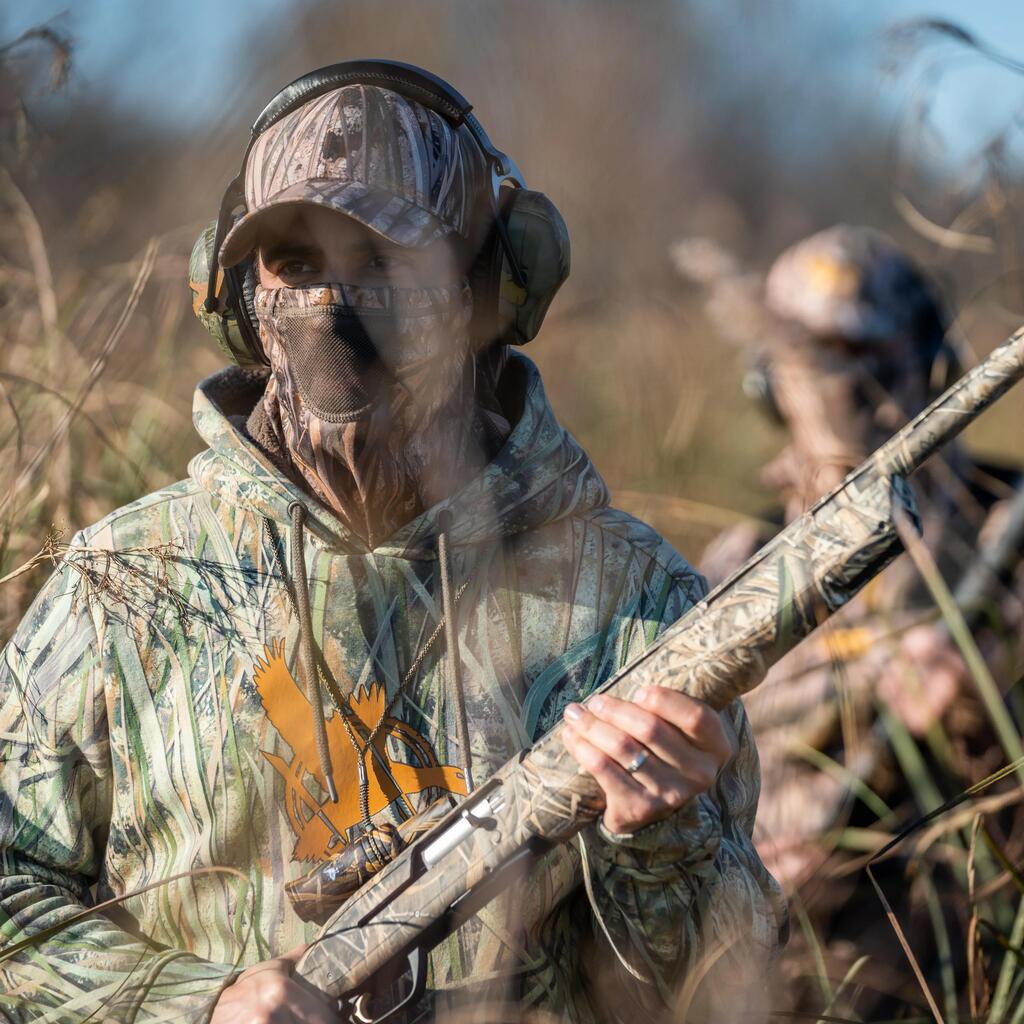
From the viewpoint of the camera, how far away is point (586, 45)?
365 cm

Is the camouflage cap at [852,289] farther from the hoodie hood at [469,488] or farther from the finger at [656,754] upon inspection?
the finger at [656,754]

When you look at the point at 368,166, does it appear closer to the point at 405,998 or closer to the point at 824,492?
the point at 405,998

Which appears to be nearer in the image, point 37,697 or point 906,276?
point 37,697

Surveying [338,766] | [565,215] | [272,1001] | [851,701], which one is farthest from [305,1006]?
[565,215]

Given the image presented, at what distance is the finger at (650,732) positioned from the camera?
189cm

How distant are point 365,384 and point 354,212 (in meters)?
0.27

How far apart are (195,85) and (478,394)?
1111 mm

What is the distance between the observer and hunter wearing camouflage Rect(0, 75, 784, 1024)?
2.18 m

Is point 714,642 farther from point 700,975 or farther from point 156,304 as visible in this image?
point 156,304

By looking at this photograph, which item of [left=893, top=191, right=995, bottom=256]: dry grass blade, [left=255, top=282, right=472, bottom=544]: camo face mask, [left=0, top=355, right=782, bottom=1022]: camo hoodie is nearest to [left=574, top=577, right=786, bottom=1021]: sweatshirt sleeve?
[left=0, top=355, right=782, bottom=1022]: camo hoodie

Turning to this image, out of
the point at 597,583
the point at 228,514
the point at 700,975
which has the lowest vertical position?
the point at 700,975

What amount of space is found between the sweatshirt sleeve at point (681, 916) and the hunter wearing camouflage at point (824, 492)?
583 mm

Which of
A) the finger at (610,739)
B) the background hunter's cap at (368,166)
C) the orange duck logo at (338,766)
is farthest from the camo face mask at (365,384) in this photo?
the finger at (610,739)

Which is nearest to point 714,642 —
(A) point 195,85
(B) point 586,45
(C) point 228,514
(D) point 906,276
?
(C) point 228,514
